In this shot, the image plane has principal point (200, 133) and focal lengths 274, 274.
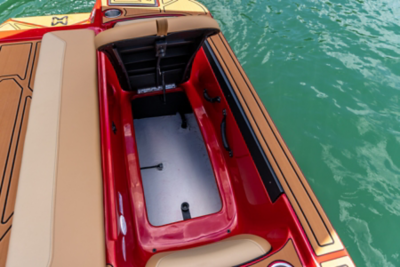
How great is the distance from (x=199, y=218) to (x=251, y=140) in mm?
504

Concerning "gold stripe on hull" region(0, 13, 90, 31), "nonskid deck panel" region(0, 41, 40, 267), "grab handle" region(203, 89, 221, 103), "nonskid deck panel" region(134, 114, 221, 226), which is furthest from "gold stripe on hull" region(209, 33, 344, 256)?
"gold stripe on hull" region(0, 13, 90, 31)

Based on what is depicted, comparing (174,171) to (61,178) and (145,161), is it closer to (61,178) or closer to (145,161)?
(145,161)

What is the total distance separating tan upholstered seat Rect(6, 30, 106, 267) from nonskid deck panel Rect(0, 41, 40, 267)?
0.09m

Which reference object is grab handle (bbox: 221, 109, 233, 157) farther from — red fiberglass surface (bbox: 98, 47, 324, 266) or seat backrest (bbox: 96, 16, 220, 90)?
seat backrest (bbox: 96, 16, 220, 90)

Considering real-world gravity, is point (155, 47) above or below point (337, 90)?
above

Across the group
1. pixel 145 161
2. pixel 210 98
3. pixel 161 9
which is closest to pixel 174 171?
pixel 145 161

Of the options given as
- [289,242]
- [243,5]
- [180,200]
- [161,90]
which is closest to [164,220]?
[180,200]

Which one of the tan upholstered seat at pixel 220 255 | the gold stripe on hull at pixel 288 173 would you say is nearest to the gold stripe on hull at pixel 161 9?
the gold stripe on hull at pixel 288 173

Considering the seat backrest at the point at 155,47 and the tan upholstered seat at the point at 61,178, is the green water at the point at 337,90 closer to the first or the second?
the seat backrest at the point at 155,47

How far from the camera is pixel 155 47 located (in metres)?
1.41

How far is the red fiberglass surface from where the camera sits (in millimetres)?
1174

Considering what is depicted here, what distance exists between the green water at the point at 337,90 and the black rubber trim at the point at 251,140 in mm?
937

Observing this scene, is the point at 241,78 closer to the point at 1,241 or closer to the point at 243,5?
the point at 1,241

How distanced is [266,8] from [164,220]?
3088 millimetres
